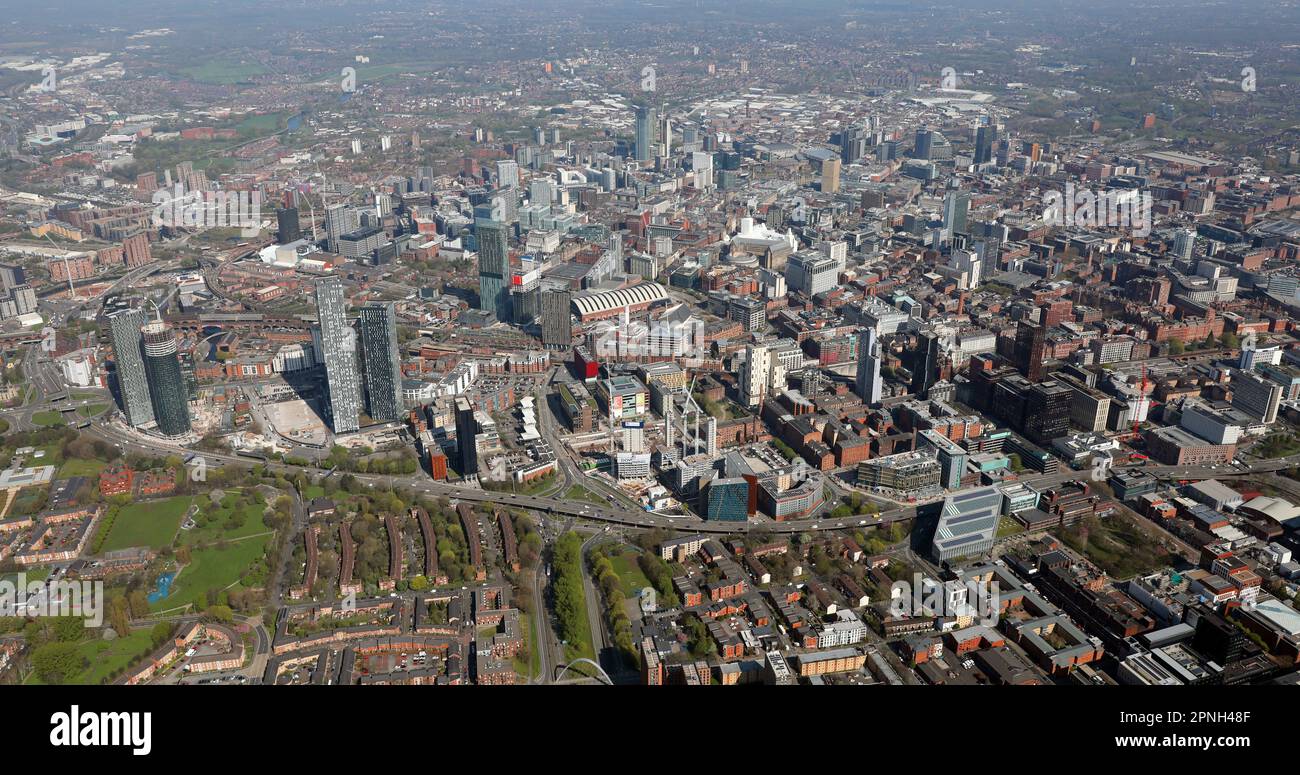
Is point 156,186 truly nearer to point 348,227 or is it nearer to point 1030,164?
point 348,227

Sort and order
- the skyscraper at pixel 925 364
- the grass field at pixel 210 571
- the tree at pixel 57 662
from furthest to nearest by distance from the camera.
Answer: the skyscraper at pixel 925 364, the grass field at pixel 210 571, the tree at pixel 57 662

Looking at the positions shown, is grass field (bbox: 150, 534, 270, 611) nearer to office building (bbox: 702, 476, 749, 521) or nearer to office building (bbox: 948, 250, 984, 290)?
office building (bbox: 702, 476, 749, 521)

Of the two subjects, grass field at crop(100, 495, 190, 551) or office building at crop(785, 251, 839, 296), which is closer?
grass field at crop(100, 495, 190, 551)

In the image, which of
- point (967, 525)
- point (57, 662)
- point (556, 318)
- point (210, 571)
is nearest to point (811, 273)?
point (556, 318)

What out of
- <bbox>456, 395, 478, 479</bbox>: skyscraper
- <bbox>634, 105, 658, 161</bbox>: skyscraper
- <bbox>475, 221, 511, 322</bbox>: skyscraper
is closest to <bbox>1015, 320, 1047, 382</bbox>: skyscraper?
<bbox>456, 395, 478, 479</bbox>: skyscraper

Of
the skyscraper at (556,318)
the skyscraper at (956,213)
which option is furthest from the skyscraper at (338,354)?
the skyscraper at (956,213)

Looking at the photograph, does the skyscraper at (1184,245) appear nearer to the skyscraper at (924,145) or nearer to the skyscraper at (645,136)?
the skyscraper at (924,145)

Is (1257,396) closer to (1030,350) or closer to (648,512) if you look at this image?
(1030,350)

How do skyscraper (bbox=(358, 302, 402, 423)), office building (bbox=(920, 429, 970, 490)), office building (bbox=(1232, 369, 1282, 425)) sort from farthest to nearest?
office building (bbox=(1232, 369, 1282, 425)) < skyscraper (bbox=(358, 302, 402, 423)) < office building (bbox=(920, 429, 970, 490))
